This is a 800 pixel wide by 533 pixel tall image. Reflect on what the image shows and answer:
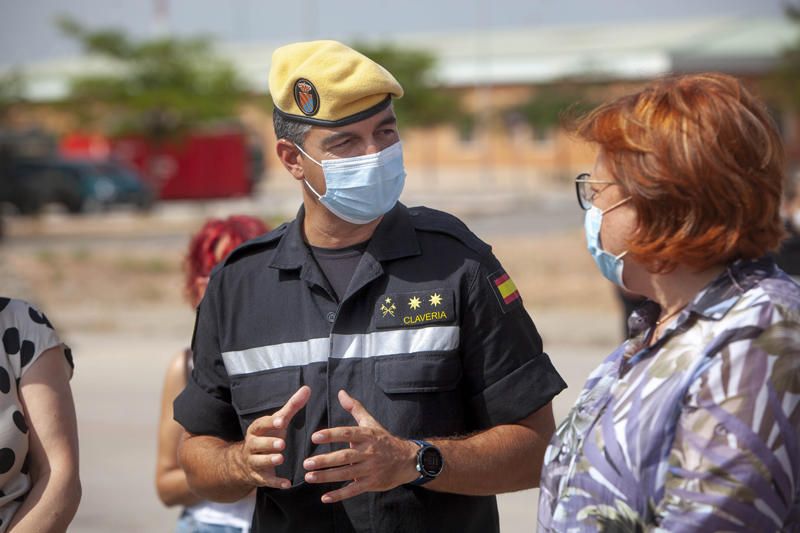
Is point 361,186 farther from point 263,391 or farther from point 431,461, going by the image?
point 431,461

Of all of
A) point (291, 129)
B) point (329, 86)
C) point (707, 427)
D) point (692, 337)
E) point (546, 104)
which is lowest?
point (546, 104)

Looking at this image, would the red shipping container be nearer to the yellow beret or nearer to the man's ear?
the man's ear

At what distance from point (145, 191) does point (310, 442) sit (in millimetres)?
32165

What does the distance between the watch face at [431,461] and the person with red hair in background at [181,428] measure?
3.36 ft

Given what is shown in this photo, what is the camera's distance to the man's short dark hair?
2.91 meters

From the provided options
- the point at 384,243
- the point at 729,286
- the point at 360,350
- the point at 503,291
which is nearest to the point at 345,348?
the point at 360,350

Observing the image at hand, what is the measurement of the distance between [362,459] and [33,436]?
86cm

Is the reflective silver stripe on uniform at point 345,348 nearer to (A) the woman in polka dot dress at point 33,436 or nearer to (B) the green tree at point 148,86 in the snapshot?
(A) the woman in polka dot dress at point 33,436

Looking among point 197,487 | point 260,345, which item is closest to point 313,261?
point 260,345

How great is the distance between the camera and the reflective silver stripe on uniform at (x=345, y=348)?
2.67 m

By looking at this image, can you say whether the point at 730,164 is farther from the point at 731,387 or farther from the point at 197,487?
the point at 197,487

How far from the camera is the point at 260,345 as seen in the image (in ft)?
9.07

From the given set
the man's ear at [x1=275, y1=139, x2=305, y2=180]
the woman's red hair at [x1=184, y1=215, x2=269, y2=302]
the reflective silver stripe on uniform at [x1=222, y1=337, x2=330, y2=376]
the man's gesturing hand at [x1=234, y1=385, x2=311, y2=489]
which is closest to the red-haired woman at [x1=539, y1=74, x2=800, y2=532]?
the man's gesturing hand at [x1=234, y1=385, x2=311, y2=489]

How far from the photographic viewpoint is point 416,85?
142 feet
